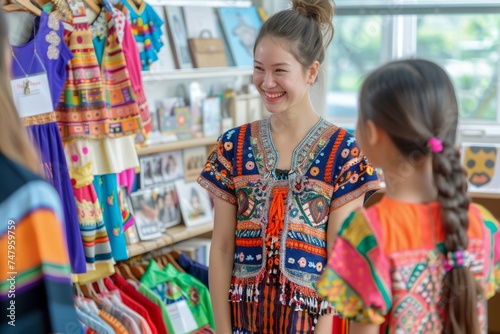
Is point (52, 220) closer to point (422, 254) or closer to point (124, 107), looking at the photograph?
point (422, 254)

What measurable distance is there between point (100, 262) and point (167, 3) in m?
1.44

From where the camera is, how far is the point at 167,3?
365 centimetres

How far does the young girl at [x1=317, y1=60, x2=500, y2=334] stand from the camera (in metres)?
1.25

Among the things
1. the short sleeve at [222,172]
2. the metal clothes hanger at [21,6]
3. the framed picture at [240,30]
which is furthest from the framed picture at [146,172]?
the short sleeve at [222,172]

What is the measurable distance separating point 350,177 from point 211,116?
1977 mm

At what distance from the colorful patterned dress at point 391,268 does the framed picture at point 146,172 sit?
223 centimetres

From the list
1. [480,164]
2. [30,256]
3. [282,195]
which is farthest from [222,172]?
[480,164]

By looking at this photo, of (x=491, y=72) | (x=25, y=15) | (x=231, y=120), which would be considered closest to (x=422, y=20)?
(x=491, y=72)

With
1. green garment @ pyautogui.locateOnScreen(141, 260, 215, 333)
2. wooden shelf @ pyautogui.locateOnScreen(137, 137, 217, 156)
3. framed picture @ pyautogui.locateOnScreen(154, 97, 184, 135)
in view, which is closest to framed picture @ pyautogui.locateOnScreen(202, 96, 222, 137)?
wooden shelf @ pyautogui.locateOnScreen(137, 137, 217, 156)

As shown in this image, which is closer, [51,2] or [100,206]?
[51,2]

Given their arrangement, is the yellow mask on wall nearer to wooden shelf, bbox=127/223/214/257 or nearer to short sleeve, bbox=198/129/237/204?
wooden shelf, bbox=127/223/214/257

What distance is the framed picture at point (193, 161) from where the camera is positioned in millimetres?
3643

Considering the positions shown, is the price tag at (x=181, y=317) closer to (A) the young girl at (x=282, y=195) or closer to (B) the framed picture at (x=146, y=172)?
(B) the framed picture at (x=146, y=172)

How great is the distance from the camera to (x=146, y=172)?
11.3 feet
